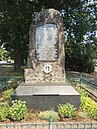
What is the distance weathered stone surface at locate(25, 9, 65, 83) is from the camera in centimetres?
963

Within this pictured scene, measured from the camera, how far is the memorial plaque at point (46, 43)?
9625 mm

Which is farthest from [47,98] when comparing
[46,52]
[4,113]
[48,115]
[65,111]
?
[46,52]

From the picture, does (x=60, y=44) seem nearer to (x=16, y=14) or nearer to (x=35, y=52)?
(x=35, y=52)

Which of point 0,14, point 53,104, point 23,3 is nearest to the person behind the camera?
point 53,104

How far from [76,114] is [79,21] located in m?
16.9

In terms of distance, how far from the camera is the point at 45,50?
9.62m

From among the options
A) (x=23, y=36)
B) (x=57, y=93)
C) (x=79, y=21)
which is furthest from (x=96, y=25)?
(x=57, y=93)

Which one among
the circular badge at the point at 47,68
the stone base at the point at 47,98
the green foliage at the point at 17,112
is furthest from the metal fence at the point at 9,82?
the green foliage at the point at 17,112

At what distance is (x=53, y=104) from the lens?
26.9 ft

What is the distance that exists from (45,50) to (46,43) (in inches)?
11.4

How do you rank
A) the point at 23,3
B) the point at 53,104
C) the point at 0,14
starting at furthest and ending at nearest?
1. the point at 0,14
2. the point at 23,3
3. the point at 53,104

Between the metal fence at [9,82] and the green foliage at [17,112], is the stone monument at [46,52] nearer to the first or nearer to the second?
the green foliage at [17,112]

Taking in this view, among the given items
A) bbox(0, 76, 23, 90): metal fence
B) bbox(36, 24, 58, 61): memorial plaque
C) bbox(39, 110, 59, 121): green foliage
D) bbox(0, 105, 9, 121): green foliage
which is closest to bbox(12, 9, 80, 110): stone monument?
bbox(36, 24, 58, 61): memorial plaque

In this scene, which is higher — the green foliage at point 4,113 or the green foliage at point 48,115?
the green foliage at point 4,113
